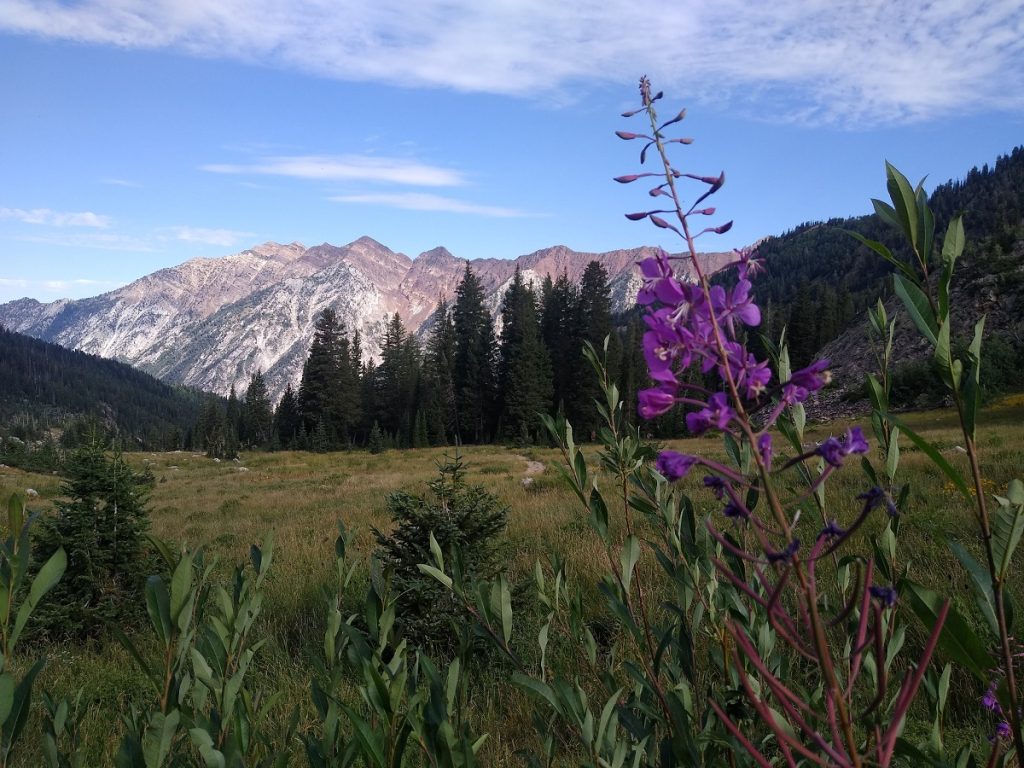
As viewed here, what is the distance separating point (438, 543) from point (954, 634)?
3.70m

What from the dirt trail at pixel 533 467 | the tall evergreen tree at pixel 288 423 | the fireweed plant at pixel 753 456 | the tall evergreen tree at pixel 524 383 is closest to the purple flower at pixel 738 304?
the fireweed plant at pixel 753 456

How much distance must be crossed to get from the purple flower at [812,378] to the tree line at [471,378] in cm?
3617

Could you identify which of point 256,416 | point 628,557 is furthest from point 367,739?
point 256,416

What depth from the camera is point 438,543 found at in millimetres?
4387

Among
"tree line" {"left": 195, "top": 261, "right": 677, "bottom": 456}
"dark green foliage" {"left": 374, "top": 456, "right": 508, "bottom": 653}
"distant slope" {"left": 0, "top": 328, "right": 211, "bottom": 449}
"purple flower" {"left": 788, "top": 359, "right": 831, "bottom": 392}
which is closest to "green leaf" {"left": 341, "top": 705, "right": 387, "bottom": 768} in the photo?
"purple flower" {"left": 788, "top": 359, "right": 831, "bottom": 392}

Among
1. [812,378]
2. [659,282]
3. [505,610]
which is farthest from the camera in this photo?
[505,610]

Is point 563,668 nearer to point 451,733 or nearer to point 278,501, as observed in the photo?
point 451,733

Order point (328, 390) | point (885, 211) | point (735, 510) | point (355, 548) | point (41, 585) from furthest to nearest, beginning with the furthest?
point (328, 390)
point (355, 548)
point (41, 585)
point (885, 211)
point (735, 510)

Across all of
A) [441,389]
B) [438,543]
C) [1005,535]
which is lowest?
[441,389]

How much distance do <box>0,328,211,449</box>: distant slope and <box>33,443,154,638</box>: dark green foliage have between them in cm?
15766

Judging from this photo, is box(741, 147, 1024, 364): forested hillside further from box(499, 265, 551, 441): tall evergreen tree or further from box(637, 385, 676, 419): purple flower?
box(499, 265, 551, 441): tall evergreen tree

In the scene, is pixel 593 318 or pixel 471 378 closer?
pixel 593 318

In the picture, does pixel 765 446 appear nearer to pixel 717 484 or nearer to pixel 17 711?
pixel 717 484

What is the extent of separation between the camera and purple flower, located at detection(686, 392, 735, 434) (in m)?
0.80
